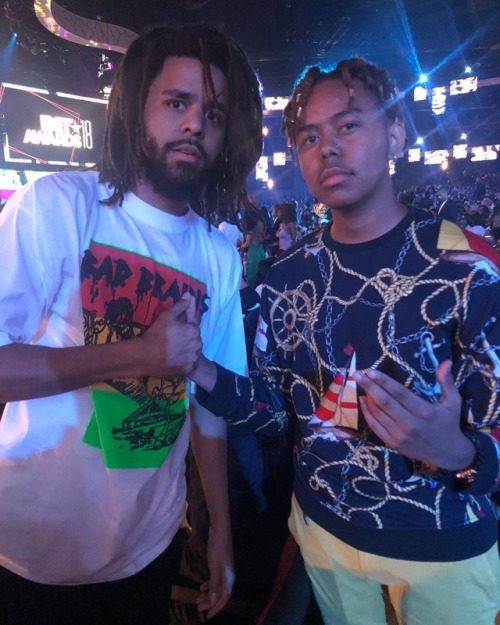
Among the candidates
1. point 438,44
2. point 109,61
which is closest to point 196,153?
point 109,61

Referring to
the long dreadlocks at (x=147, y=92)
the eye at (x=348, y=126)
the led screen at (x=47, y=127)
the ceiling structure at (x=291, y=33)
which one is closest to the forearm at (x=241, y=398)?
the long dreadlocks at (x=147, y=92)

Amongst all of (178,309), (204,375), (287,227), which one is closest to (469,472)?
(204,375)

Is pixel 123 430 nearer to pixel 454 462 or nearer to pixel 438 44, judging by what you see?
pixel 454 462

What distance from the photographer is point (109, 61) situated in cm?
893

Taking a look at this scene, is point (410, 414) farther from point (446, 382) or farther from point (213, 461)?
point (213, 461)

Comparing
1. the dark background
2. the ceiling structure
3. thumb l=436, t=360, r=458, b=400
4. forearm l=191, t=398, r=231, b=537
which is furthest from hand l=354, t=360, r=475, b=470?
the ceiling structure

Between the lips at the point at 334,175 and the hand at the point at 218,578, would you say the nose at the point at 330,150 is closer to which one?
the lips at the point at 334,175

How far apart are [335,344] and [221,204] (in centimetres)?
80

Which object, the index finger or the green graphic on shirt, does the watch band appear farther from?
the green graphic on shirt

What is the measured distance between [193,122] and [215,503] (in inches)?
50.4

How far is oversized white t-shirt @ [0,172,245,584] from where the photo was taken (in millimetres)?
1117

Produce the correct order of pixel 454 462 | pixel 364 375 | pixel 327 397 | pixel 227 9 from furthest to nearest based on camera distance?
pixel 227 9 → pixel 327 397 → pixel 454 462 → pixel 364 375

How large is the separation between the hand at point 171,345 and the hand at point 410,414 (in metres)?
0.44

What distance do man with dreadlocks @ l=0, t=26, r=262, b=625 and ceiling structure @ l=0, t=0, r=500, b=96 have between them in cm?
112
